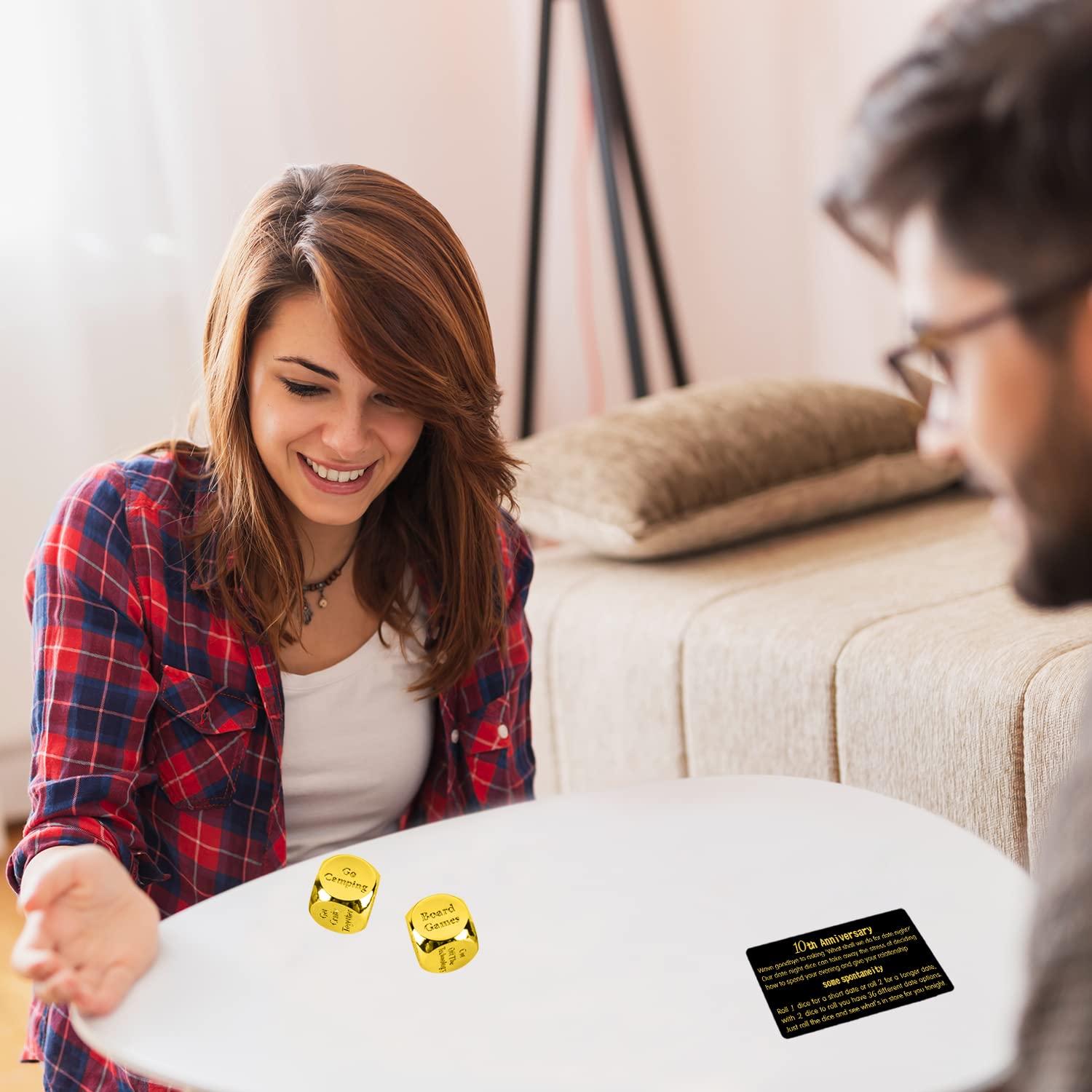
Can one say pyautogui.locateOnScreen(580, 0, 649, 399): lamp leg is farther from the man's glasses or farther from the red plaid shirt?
the man's glasses

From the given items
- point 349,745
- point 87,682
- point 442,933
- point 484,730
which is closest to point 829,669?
point 484,730

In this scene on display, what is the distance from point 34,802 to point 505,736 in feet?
1.56

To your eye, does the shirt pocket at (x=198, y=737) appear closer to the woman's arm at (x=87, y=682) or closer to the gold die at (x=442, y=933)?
the woman's arm at (x=87, y=682)

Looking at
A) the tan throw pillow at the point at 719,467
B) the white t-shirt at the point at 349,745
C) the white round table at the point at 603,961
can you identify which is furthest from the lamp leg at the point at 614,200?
the white round table at the point at 603,961

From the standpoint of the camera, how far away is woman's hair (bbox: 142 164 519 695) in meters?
1.05

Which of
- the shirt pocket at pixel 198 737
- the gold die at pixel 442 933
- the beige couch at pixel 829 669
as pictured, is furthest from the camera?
the beige couch at pixel 829 669

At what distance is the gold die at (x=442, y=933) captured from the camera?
888 mm

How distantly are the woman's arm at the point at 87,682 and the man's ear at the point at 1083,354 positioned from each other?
0.76 metres

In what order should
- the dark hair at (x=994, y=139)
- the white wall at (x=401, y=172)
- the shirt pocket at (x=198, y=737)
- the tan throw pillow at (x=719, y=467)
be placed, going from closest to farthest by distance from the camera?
the dark hair at (x=994, y=139)
the shirt pocket at (x=198, y=737)
the tan throw pillow at (x=719, y=467)
the white wall at (x=401, y=172)

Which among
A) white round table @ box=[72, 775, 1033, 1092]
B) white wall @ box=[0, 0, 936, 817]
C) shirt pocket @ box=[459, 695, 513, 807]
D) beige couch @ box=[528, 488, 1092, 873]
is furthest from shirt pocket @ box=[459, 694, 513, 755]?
white wall @ box=[0, 0, 936, 817]

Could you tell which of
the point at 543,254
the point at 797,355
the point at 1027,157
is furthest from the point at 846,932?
the point at 797,355

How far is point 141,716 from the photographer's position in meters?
1.06

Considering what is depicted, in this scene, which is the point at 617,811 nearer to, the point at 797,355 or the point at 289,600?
the point at 289,600

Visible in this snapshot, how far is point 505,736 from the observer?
50.8 inches
